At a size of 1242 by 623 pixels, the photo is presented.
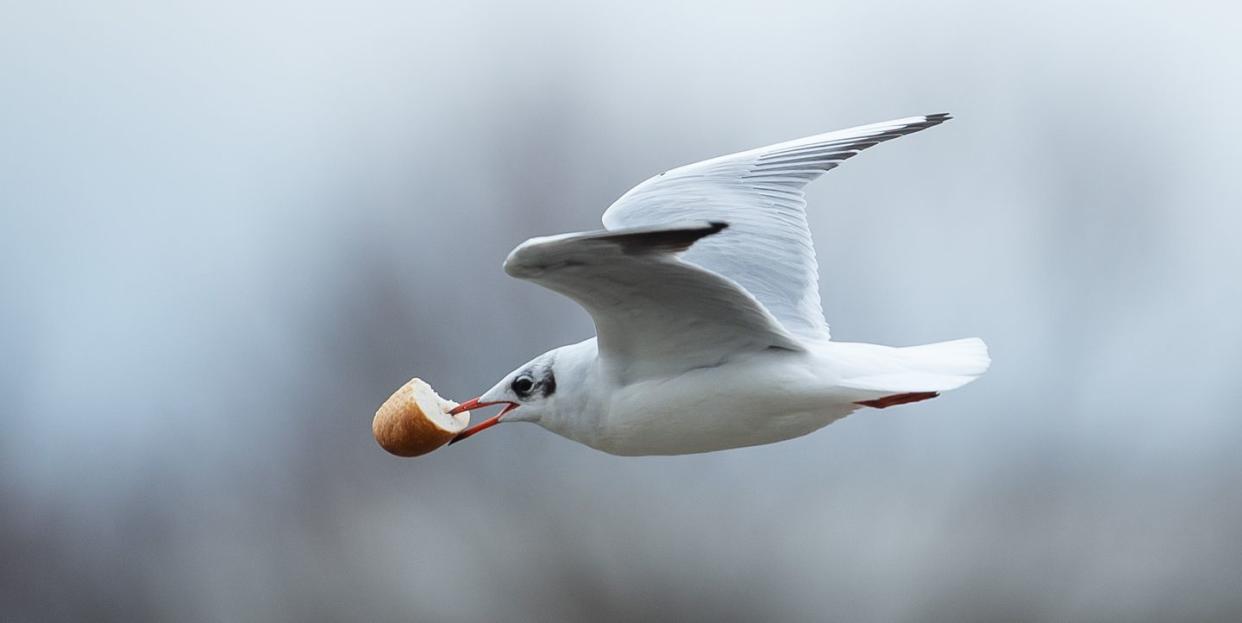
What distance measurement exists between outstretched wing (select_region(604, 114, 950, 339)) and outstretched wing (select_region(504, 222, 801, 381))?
1.37 feet

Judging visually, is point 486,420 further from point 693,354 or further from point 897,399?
point 897,399

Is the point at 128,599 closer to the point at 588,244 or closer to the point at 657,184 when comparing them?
the point at 657,184

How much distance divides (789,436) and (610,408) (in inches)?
16.6

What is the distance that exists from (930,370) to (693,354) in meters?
0.54

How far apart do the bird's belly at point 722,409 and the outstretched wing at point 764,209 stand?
1.23ft

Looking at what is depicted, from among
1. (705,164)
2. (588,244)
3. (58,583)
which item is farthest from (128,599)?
(588,244)

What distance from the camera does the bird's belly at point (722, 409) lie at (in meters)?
3.14

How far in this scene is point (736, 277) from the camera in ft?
11.9

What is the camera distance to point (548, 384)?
135 inches

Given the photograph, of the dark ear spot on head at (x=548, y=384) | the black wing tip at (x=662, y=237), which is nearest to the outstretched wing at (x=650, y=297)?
the black wing tip at (x=662, y=237)

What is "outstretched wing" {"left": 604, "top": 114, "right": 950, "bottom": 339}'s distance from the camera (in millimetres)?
3627

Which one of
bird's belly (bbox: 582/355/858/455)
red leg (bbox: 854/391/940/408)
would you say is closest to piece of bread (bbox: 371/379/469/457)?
bird's belly (bbox: 582/355/858/455)

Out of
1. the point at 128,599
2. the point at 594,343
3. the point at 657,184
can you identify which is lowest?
the point at 128,599

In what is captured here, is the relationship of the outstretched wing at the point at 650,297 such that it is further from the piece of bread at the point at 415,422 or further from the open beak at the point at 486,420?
the piece of bread at the point at 415,422
